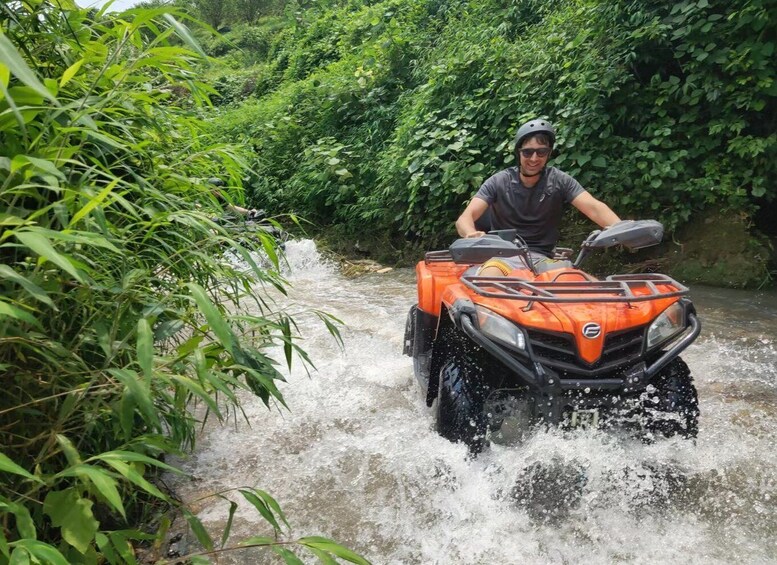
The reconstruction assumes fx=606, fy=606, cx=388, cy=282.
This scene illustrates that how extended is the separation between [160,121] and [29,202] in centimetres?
95

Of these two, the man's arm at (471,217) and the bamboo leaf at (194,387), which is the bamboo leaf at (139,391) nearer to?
the bamboo leaf at (194,387)

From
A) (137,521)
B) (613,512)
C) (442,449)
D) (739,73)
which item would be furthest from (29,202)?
(739,73)

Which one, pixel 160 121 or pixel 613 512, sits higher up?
pixel 160 121

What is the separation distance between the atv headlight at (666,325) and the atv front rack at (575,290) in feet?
0.29

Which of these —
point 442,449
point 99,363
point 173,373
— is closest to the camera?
point 173,373

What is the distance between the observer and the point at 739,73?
230 inches

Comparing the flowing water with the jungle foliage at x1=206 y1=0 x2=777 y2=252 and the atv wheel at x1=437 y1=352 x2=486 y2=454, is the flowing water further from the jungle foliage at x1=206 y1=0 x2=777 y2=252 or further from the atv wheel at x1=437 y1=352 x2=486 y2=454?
the jungle foliage at x1=206 y1=0 x2=777 y2=252

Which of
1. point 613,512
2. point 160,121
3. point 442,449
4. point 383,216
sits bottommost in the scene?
point 613,512

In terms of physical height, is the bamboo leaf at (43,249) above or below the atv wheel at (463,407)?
above

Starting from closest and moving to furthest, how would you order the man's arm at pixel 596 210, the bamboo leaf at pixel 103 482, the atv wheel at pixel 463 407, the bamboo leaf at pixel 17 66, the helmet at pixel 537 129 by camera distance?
1. the bamboo leaf at pixel 17 66
2. the bamboo leaf at pixel 103 482
3. the atv wheel at pixel 463 407
4. the helmet at pixel 537 129
5. the man's arm at pixel 596 210

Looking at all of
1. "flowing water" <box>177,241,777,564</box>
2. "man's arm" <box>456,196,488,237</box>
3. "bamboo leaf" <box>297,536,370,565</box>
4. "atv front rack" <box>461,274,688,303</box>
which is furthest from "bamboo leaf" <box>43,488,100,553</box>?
"man's arm" <box>456,196,488,237</box>

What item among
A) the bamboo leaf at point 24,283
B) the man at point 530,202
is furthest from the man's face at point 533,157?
the bamboo leaf at point 24,283

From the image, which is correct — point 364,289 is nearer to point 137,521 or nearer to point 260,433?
point 260,433

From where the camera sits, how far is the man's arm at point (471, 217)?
3909 mm
